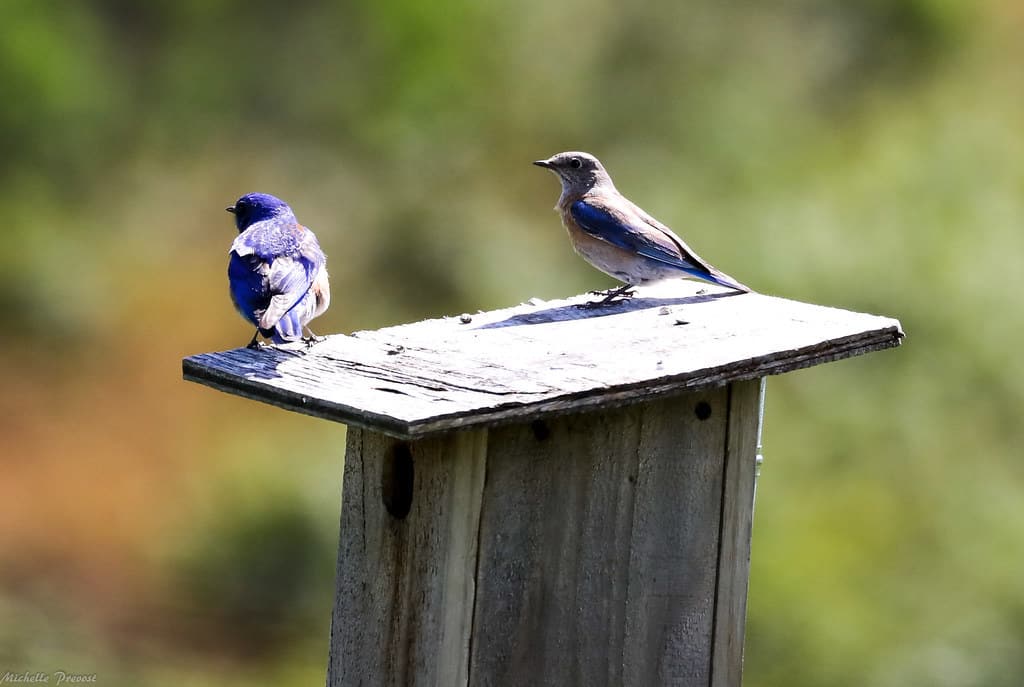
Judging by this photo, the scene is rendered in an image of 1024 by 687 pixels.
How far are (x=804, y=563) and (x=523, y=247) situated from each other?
368cm

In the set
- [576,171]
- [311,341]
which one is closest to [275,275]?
[311,341]

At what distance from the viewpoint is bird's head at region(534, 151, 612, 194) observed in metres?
5.37

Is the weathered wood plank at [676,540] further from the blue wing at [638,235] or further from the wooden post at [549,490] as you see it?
the blue wing at [638,235]

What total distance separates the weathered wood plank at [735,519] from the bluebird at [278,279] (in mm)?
1030

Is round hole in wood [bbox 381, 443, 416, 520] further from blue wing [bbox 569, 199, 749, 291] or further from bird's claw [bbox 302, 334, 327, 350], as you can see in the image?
blue wing [bbox 569, 199, 749, 291]

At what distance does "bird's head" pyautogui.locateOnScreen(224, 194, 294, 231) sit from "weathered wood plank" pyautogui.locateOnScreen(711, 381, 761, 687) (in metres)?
1.88

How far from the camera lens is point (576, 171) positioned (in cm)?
541

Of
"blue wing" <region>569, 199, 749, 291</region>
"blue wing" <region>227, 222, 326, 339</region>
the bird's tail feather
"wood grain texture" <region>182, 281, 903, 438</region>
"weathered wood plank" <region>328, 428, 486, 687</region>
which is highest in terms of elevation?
"blue wing" <region>569, 199, 749, 291</region>

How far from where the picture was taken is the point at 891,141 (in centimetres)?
956

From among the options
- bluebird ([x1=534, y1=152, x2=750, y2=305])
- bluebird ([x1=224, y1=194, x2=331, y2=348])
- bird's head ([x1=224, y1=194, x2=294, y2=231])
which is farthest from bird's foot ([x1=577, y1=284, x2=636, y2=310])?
bird's head ([x1=224, y1=194, x2=294, y2=231])

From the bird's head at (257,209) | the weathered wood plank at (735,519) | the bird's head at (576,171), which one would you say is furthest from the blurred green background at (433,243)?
the weathered wood plank at (735,519)

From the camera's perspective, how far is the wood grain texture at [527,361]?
9.97ft

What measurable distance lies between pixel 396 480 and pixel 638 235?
1.68 meters

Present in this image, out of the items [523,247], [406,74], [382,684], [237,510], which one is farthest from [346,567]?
[406,74]
